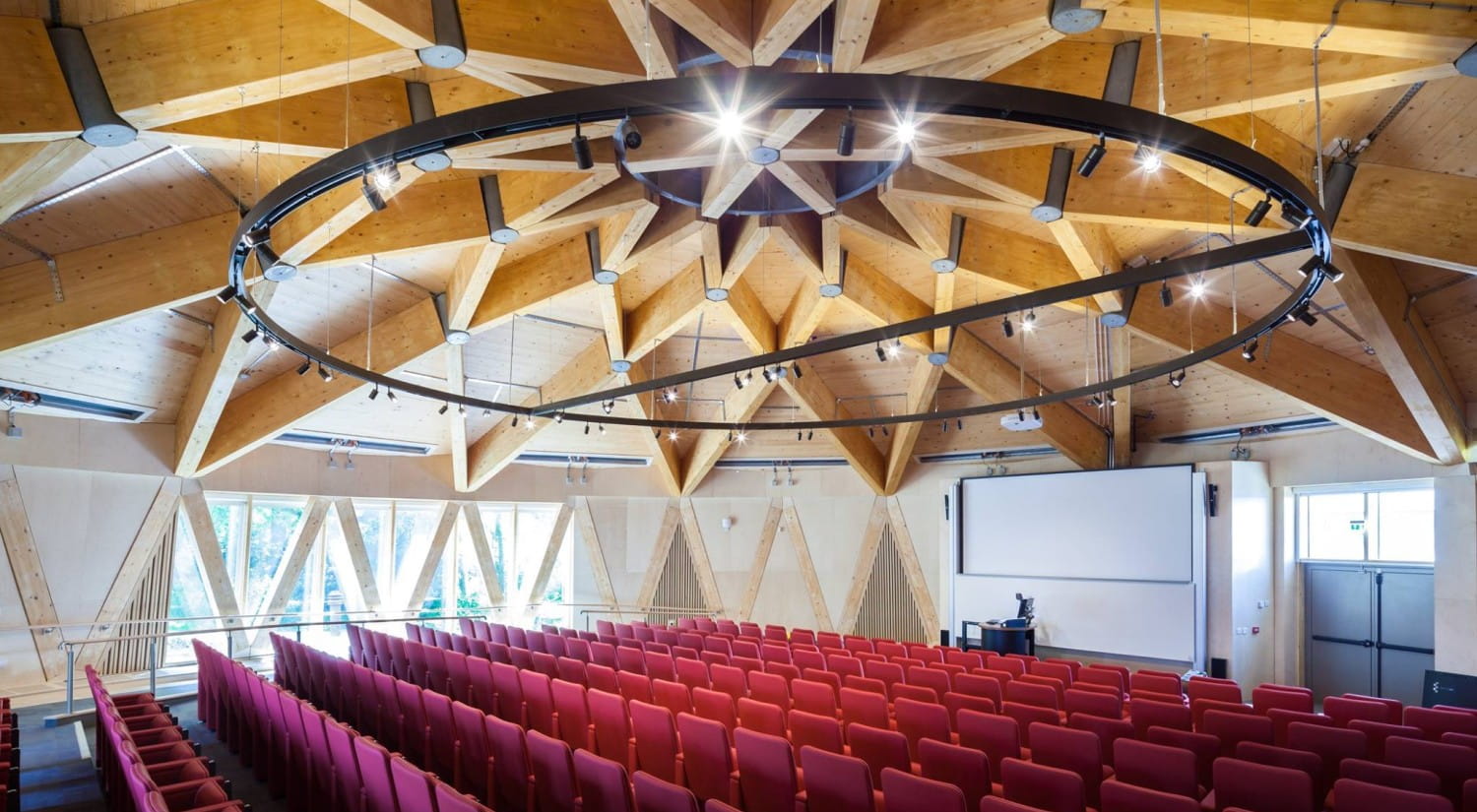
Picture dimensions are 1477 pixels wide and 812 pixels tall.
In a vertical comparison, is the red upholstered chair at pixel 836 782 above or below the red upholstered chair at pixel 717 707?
above

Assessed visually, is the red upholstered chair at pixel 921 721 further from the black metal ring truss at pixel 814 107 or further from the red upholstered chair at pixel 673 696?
the black metal ring truss at pixel 814 107

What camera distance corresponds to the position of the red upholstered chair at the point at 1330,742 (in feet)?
20.0

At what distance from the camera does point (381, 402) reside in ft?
49.7

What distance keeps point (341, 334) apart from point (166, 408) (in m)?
2.88

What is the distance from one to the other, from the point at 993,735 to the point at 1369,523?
9920 mm

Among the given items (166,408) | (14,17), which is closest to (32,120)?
(14,17)

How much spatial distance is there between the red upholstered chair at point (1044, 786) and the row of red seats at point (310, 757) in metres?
2.96

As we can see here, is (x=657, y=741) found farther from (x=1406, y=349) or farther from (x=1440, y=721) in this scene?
(x=1406, y=349)

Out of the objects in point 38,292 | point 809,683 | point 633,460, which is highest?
point 38,292

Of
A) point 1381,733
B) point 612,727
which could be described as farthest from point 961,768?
point 1381,733

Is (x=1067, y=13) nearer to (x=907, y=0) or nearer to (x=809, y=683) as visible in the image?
(x=907, y=0)

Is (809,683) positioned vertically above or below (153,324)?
below

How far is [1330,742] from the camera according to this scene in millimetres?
6242

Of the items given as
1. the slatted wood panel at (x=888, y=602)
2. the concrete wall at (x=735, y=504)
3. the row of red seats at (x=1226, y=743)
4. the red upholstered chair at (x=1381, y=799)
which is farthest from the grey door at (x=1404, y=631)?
the red upholstered chair at (x=1381, y=799)
